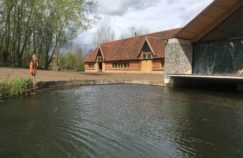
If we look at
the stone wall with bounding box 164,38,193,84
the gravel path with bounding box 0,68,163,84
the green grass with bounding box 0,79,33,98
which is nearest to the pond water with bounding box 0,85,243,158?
the green grass with bounding box 0,79,33,98

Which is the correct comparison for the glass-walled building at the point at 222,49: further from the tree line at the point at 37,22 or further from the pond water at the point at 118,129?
the tree line at the point at 37,22

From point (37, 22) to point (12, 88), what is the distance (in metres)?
21.3

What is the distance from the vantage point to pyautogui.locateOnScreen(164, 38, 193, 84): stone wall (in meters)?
20.7

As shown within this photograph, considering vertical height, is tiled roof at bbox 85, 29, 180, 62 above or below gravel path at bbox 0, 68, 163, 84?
above

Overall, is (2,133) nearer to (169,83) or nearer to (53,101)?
(53,101)

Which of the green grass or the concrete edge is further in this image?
the concrete edge

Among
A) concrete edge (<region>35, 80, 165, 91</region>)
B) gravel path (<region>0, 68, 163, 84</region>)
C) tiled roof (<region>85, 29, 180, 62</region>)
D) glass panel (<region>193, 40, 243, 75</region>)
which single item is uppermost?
tiled roof (<region>85, 29, 180, 62</region>)

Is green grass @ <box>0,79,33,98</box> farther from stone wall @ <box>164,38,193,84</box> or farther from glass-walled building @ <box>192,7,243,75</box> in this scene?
glass-walled building @ <box>192,7,243,75</box>

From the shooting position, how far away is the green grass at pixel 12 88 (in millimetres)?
14267

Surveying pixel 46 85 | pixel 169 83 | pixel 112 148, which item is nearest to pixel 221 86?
pixel 169 83

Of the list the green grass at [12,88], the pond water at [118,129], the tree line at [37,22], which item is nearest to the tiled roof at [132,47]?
the tree line at [37,22]

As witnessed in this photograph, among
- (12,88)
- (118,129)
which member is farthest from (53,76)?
(118,129)

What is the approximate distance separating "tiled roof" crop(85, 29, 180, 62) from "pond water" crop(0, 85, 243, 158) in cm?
2176

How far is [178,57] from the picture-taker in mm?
20766
